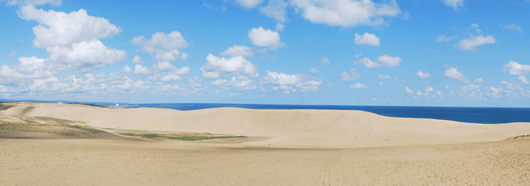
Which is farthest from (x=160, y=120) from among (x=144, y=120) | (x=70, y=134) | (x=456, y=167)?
(x=456, y=167)

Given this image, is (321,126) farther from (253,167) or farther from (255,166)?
(253,167)

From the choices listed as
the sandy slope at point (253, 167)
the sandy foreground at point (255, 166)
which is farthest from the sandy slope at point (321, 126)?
the sandy slope at point (253, 167)

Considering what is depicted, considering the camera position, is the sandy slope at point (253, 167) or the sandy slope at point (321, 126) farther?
the sandy slope at point (321, 126)

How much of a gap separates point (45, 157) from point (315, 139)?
2531cm

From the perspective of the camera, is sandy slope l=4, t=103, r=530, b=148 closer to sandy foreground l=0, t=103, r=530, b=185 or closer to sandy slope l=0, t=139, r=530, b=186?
sandy foreground l=0, t=103, r=530, b=185

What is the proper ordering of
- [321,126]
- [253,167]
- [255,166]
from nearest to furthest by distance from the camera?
[253,167], [255,166], [321,126]

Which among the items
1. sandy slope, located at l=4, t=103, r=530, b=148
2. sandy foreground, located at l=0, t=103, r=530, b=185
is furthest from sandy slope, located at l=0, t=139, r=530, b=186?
sandy slope, located at l=4, t=103, r=530, b=148

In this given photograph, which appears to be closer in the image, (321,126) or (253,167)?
(253,167)

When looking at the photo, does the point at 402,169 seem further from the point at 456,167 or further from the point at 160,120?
the point at 160,120

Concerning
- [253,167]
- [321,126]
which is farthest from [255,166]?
[321,126]

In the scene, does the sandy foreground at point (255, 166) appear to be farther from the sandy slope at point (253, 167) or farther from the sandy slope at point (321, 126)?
the sandy slope at point (321, 126)

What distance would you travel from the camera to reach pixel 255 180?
46.1 feet

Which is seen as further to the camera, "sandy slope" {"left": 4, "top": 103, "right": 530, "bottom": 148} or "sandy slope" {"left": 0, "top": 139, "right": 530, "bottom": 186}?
"sandy slope" {"left": 4, "top": 103, "right": 530, "bottom": 148}

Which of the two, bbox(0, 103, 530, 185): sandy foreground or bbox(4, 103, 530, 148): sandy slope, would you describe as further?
bbox(4, 103, 530, 148): sandy slope
